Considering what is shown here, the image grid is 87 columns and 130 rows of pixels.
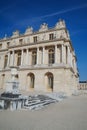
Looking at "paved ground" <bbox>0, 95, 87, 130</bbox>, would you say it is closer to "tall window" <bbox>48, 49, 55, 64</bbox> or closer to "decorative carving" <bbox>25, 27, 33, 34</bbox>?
"tall window" <bbox>48, 49, 55, 64</bbox>

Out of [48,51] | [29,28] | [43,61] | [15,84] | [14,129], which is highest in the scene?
[29,28]

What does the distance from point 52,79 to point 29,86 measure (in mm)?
5600

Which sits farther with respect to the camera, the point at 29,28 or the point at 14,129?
the point at 29,28

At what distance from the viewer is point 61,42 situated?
25.1 m

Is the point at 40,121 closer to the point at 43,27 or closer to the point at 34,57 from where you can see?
the point at 34,57

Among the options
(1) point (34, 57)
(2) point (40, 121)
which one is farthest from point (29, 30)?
(2) point (40, 121)

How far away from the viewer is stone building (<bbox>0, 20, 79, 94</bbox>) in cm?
2391

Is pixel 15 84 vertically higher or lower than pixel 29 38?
lower

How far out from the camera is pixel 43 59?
26.2 m

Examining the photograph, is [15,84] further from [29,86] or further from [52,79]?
[29,86]

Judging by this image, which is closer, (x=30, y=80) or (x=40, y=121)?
(x=40, y=121)

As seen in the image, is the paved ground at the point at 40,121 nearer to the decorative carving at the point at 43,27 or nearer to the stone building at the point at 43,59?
the stone building at the point at 43,59

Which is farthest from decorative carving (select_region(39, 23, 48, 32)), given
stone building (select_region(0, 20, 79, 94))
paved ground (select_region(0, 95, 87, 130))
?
paved ground (select_region(0, 95, 87, 130))

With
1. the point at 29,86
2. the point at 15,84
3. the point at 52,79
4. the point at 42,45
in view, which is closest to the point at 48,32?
the point at 42,45
